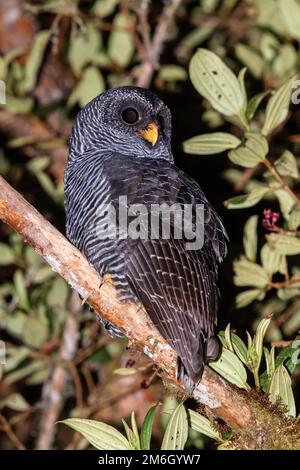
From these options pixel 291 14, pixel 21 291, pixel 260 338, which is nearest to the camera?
pixel 260 338

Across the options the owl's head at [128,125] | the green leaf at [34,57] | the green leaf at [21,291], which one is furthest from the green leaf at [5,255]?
the green leaf at [34,57]

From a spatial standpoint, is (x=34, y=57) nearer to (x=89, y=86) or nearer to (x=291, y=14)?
(x=89, y=86)

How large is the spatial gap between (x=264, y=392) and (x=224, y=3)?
3369 millimetres

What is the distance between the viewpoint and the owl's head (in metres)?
3.41

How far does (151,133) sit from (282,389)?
1427 mm

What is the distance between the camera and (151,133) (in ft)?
11.3

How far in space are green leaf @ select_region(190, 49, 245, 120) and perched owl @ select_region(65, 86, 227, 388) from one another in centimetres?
24

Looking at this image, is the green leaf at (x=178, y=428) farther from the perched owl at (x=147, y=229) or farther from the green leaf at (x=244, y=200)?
the green leaf at (x=244, y=200)

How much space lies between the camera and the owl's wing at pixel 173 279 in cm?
273

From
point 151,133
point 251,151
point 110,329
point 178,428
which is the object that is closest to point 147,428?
point 178,428

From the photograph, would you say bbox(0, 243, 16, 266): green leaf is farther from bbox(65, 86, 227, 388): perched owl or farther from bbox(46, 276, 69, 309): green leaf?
bbox(65, 86, 227, 388): perched owl

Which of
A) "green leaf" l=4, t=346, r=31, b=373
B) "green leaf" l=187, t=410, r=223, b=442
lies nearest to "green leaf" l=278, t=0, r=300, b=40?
"green leaf" l=187, t=410, r=223, b=442
